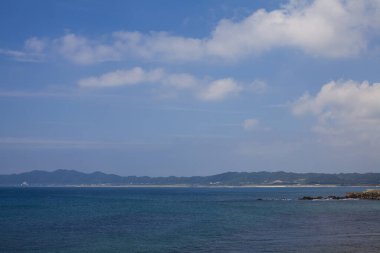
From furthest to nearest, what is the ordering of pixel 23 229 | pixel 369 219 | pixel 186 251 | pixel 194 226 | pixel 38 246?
pixel 369 219, pixel 194 226, pixel 23 229, pixel 38 246, pixel 186 251

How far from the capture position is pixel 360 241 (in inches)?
1399

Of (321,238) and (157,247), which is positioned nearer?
(157,247)

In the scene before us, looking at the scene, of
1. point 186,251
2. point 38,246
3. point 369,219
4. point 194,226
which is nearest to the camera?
point 186,251

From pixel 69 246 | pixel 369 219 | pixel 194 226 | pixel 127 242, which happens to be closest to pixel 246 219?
pixel 194 226

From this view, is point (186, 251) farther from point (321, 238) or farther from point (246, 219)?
point (246, 219)

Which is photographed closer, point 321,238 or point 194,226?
point 321,238

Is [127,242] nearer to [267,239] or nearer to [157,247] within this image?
[157,247]

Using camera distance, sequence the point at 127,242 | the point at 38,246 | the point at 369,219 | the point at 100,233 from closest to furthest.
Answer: the point at 38,246
the point at 127,242
the point at 100,233
the point at 369,219

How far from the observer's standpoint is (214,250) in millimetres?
32375

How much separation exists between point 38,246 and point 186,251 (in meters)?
11.0

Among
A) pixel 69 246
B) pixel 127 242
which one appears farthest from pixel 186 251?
pixel 69 246

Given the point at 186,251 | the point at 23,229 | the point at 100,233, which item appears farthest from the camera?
the point at 23,229

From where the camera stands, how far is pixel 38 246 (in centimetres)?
3412

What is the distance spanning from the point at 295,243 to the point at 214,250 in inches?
262
